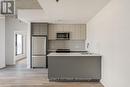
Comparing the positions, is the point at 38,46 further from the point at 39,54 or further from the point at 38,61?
the point at 38,61

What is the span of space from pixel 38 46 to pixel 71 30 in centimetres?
188

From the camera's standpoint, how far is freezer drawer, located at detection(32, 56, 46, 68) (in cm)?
847

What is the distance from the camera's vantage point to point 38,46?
8.46 meters

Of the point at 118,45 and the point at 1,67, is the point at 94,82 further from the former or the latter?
the point at 1,67

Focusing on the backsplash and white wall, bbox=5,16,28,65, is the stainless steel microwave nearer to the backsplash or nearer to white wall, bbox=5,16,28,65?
the backsplash

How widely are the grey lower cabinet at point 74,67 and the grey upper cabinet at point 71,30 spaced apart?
3.39m

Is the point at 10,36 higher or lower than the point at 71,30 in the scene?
lower

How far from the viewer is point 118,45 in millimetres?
3641

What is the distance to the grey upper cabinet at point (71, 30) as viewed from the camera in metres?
8.86

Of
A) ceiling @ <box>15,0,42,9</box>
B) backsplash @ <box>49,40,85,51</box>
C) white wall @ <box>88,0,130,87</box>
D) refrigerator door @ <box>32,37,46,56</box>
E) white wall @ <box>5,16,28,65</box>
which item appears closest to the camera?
white wall @ <box>88,0,130,87</box>

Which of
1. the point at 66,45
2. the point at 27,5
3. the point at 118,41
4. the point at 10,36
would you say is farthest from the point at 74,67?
the point at 10,36

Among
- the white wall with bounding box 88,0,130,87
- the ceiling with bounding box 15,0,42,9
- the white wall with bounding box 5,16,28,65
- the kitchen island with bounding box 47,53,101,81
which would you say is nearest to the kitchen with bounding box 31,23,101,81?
the kitchen island with bounding box 47,53,101,81

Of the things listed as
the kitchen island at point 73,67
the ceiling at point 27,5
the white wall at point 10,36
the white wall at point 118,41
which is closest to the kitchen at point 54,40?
the kitchen island at point 73,67

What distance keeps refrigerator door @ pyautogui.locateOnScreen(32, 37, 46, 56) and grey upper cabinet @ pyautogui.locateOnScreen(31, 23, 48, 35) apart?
29cm
